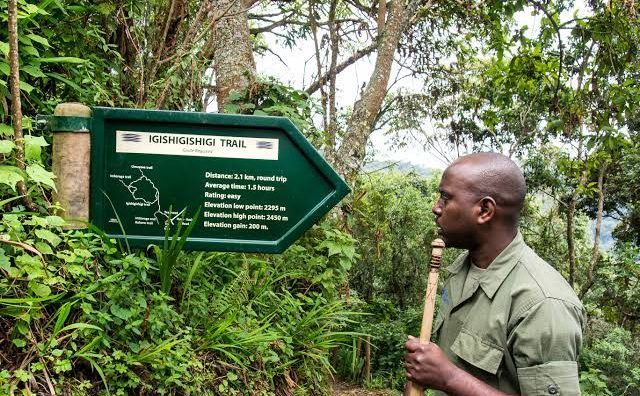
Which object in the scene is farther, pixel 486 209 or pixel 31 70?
pixel 31 70

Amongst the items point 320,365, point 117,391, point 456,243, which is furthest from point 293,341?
point 456,243

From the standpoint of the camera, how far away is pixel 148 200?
2723 millimetres

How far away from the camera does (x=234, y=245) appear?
2.76 meters

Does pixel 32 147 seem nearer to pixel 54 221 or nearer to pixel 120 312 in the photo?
pixel 54 221

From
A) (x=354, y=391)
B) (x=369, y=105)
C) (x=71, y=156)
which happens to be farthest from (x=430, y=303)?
(x=369, y=105)

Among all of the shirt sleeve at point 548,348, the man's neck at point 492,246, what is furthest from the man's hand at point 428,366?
the man's neck at point 492,246

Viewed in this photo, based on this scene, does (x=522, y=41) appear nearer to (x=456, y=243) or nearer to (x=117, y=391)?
(x=456, y=243)

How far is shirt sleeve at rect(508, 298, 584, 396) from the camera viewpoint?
5.22 ft

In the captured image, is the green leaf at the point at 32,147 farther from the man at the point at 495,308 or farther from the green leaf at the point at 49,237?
the man at the point at 495,308

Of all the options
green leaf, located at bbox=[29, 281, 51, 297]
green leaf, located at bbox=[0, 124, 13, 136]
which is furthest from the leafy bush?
green leaf, located at bbox=[0, 124, 13, 136]

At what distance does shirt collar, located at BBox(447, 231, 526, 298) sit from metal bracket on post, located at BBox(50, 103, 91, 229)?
1.71m

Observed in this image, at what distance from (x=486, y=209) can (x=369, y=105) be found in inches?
188

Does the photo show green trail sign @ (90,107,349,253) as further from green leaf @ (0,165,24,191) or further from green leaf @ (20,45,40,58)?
green leaf @ (20,45,40,58)

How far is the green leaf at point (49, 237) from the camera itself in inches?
96.2
